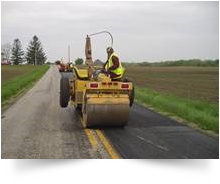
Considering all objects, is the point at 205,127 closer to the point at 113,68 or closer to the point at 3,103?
the point at 113,68

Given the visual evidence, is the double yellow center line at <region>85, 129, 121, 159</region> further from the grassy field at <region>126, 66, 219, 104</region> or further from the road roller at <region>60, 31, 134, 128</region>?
the grassy field at <region>126, 66, 219, 104</region>

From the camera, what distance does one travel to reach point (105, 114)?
386 inches

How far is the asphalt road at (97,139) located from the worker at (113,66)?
1432 millimetres

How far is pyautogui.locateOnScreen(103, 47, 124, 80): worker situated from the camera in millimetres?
10812

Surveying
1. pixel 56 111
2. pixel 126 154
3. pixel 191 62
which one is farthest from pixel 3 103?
pixel 191 62

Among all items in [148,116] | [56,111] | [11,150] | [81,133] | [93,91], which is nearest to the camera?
[11,150]

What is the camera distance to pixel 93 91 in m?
10.2

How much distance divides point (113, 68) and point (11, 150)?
14.8 feet

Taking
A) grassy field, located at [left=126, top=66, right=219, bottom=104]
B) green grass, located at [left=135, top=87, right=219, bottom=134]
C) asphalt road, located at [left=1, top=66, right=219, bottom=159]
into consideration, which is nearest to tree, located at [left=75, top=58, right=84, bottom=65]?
asphalt road, located at [left=1, top=66, right=219, bottom=159]

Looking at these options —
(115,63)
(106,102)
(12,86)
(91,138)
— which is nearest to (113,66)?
(115,63)

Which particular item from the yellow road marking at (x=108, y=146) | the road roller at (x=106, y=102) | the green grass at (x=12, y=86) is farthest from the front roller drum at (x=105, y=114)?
the green grass at (x=12, y=86)

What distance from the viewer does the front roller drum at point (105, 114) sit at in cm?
980

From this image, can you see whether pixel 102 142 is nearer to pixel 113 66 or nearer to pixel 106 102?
pixel 106 102

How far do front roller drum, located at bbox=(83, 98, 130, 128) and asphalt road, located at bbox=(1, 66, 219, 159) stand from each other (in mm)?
225
